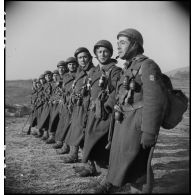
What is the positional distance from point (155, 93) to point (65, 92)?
4749 mm

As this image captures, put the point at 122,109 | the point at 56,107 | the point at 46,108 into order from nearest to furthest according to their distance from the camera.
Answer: the point at 122,109, the point at 56,107, the point at 46,108

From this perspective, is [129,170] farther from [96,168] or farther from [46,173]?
[46,173]

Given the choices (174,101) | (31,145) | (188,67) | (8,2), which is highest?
(8,2)

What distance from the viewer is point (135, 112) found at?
3703 millimetres

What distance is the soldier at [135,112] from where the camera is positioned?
3436mm

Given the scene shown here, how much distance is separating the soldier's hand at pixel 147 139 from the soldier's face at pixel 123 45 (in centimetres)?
117

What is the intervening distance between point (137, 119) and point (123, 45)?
1.04m

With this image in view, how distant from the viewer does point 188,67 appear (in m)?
4.42

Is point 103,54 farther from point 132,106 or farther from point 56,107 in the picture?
point 56,107

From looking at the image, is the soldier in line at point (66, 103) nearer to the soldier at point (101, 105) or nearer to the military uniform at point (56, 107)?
the military uniform at point (56, 107)

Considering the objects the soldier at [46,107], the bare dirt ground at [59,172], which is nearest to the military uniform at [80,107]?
the bare dirt ground at [59,172]

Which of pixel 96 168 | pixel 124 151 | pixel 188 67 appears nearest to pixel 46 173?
pixel 96 168

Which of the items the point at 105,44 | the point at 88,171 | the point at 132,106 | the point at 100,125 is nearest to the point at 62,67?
the point at 105,44

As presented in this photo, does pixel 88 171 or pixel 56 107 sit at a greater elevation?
pixel 56 107
